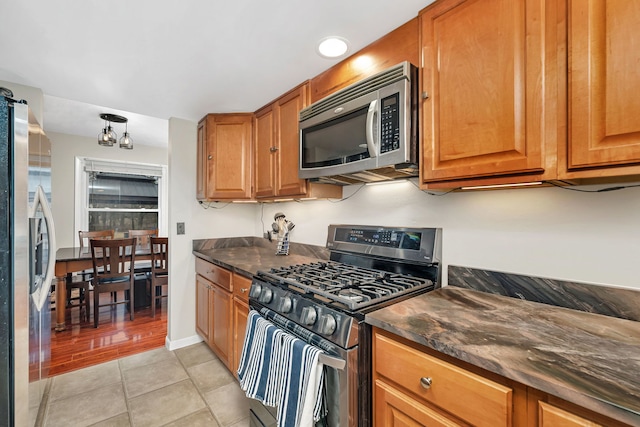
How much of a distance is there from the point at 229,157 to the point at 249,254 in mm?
883

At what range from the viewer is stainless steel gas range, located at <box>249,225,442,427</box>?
1097mm

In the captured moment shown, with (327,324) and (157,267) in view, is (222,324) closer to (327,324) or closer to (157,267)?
(327,324)

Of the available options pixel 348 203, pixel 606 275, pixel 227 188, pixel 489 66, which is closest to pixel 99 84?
pixel 227 188

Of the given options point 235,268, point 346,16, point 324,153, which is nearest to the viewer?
point 346,16

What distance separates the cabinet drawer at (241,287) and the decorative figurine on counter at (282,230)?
0.54 metres

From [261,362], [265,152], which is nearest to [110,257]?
[265,152]

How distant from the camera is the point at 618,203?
3.41 ft

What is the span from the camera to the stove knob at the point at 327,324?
1.14 meters

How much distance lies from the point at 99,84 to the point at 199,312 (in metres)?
2.01

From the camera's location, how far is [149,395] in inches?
79.0

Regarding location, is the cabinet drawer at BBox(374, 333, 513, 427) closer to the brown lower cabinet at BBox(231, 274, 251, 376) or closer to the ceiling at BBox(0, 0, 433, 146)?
the brown lower cabinet at BBox(231, 274, 251, 376)

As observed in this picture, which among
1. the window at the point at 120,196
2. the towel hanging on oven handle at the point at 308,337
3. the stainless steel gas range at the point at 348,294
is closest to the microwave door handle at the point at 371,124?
the stainless steel gas range at the point at 348,294

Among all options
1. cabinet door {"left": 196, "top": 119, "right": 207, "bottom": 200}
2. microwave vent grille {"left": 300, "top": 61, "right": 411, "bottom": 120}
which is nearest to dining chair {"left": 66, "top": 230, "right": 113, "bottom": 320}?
cabinet door {"left": 196, "top": 119, "right": 207, "bottom": 200}

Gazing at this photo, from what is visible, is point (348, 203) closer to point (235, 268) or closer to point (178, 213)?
point (235, 268)
